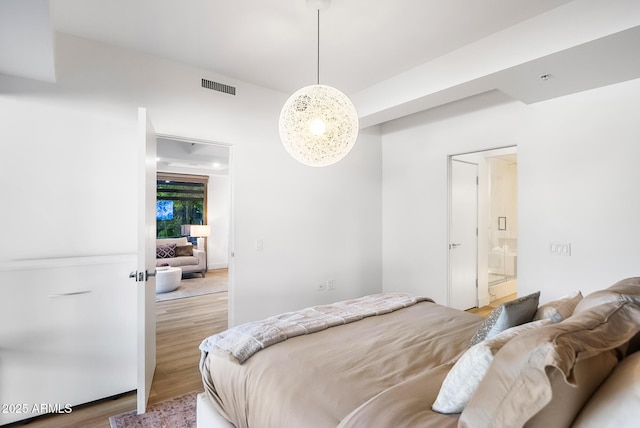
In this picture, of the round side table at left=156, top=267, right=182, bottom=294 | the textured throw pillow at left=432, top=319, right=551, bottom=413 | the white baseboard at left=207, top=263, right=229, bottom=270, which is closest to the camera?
the textured throw pillow at left=432, top=319, right=551, bottom=413

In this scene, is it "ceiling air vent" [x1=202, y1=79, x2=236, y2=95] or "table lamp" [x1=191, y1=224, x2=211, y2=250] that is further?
"table lamp" [x1=191, y1=224, x2=211, y2=250]

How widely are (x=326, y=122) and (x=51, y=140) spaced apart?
2009mm

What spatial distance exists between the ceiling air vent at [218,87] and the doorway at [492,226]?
2.69 meters

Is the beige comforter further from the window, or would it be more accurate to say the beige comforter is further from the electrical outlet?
the window

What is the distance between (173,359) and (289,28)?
3.09 meters

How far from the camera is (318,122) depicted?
6.69 ft

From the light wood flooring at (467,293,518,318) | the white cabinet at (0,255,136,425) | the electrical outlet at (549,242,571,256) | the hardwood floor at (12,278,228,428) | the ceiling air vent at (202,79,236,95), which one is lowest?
the hardwood floor at (12,278,228,428)

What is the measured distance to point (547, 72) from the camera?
2.38m

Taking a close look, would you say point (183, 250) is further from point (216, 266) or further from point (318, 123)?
point (318, 123)

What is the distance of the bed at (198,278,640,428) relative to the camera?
2.61 ft

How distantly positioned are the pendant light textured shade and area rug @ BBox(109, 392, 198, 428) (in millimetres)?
1923

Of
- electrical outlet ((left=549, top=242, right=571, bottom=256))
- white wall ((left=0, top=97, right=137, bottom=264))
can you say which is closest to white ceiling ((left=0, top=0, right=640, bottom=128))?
white wall ((left=0, top=97, right=137, bottom=264))

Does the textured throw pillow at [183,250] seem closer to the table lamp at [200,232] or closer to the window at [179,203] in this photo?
the table lamp at [200,232]

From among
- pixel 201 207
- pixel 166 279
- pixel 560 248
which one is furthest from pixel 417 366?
pixel 201 207
